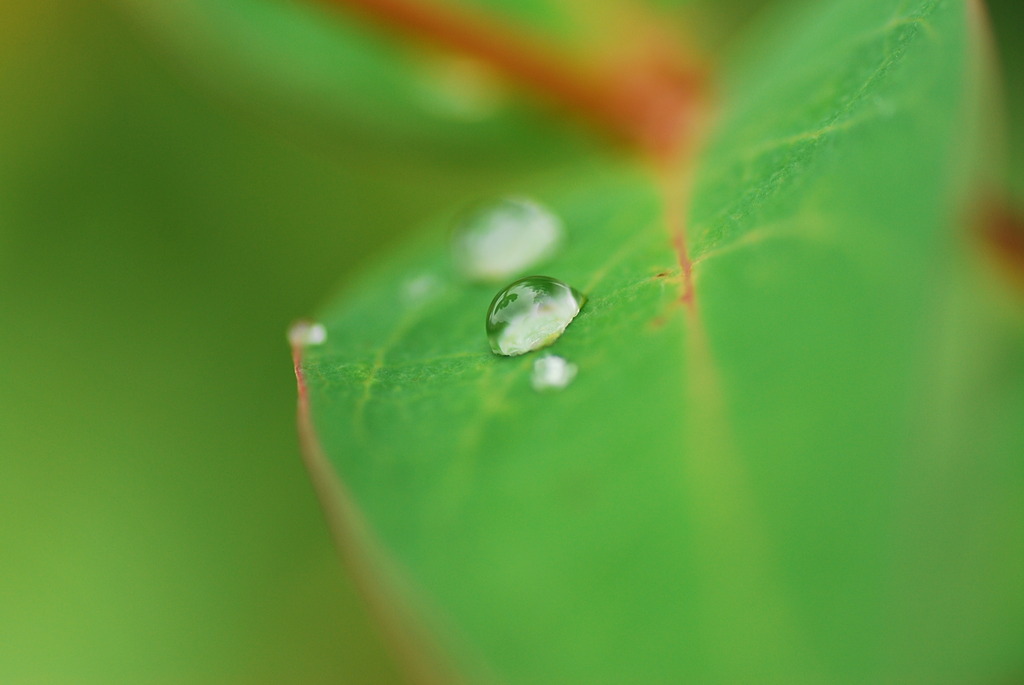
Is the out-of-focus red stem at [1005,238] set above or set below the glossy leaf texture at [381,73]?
below

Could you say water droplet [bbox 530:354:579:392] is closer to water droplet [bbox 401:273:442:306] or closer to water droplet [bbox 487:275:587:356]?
water droplet [bbox 487:275:587:356]

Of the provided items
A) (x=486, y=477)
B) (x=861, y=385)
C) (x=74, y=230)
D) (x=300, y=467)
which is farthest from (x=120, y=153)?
(x=861, y=385)

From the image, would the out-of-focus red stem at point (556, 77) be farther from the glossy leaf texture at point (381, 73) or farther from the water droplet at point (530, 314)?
the water droplet at point (530, 314)

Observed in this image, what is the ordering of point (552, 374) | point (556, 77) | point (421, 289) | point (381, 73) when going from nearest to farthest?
1. point (552, 374)
2. point (421, 289)
3. point (556, 77)
4. point (381, 73)

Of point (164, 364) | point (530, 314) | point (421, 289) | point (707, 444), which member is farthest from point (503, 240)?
point (164, 364)

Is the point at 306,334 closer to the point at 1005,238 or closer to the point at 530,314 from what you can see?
the point at 530,314

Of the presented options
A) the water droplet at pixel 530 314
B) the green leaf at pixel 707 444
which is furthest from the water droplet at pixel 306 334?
the water droplet at pixel 530 314

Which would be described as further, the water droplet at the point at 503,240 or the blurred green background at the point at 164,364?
the blurred green background at the point at 164,364
